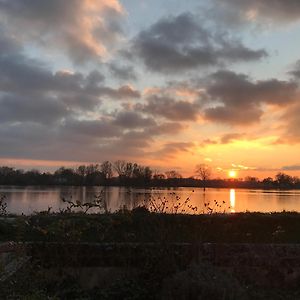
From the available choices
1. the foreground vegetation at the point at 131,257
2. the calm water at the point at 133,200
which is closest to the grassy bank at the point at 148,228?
the foreground vegetation at the point at 131,257

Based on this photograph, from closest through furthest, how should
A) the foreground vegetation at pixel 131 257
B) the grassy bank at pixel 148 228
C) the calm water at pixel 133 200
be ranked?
the foreground vegetation at pixel 131 257 < the grassy bank at pixel 148 228 < the calm water at pixel 133 200

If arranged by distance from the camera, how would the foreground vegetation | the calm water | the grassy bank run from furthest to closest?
1. the calm water
2. the grassy bank
3. the foreground vegetation

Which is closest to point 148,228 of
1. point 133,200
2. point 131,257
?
point 131,257

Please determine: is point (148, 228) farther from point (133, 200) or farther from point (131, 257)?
point (133, 200)

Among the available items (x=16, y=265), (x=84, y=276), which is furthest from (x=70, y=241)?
(x=16, y=265)

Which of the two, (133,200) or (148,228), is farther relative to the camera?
(133,200)

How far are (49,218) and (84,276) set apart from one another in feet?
10.1

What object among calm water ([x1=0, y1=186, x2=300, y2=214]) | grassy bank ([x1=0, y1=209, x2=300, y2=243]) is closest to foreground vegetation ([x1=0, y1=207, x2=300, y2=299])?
grassy bank ([x1=0, y1=209, x2=300, y2=243])

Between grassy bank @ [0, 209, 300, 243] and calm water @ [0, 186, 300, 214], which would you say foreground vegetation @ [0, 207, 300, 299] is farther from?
calm water @ [0, 186, 300, 214]

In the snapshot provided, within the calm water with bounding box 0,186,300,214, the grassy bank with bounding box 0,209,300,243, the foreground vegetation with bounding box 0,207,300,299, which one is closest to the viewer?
the foreground vegetation with bounding box 0,207,300,299

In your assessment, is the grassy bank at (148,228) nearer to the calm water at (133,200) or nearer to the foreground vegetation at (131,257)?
→ the foreground vegetation at (131,257)

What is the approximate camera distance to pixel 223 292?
702 centimetres

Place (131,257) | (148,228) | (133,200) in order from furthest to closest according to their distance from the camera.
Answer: (133,200)
(148,228)
(131,257)

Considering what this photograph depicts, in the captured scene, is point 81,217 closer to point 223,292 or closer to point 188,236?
point 188,236
